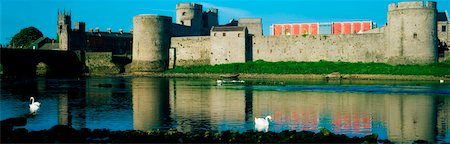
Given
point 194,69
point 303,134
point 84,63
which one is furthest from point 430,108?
point 84,63

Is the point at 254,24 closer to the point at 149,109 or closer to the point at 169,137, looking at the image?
the point at 149,109

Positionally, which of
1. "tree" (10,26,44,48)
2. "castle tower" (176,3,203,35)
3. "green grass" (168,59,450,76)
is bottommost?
"green grass" (168,59,450,76)

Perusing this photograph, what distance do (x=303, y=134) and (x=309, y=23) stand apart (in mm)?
46852

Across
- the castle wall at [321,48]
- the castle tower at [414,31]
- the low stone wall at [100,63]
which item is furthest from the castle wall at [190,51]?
the castle tower at [414,31]

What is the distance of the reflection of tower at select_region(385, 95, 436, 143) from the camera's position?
12.8 m

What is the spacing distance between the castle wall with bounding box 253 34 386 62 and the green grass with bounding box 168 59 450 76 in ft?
2.60

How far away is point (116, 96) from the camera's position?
23.7 meters

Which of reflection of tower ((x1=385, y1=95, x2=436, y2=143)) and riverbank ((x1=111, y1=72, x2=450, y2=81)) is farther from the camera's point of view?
riverbank ((x1=111, y1=72, x2=450, y2=81))

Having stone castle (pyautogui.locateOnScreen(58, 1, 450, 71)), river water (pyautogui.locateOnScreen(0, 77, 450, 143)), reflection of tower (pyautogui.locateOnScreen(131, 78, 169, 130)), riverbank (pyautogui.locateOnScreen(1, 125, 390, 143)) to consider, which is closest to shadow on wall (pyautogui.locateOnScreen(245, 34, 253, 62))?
stone castle (pyautogui.locateOnScreen(58, 1, 450, 71))

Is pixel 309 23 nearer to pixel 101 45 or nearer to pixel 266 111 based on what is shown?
pixel 101 45

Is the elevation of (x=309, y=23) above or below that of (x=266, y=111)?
above

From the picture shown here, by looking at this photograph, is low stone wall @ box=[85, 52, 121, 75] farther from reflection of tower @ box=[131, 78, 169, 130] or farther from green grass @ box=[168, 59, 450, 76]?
reflection of tower @ box=[131, 78, 169, 130]

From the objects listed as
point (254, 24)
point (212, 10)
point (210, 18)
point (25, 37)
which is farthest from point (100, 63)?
point (25, 37)

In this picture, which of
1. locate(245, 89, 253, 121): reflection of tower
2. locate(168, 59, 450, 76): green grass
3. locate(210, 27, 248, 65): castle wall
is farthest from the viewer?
locate(210, 27, 248, 65): castle wall
